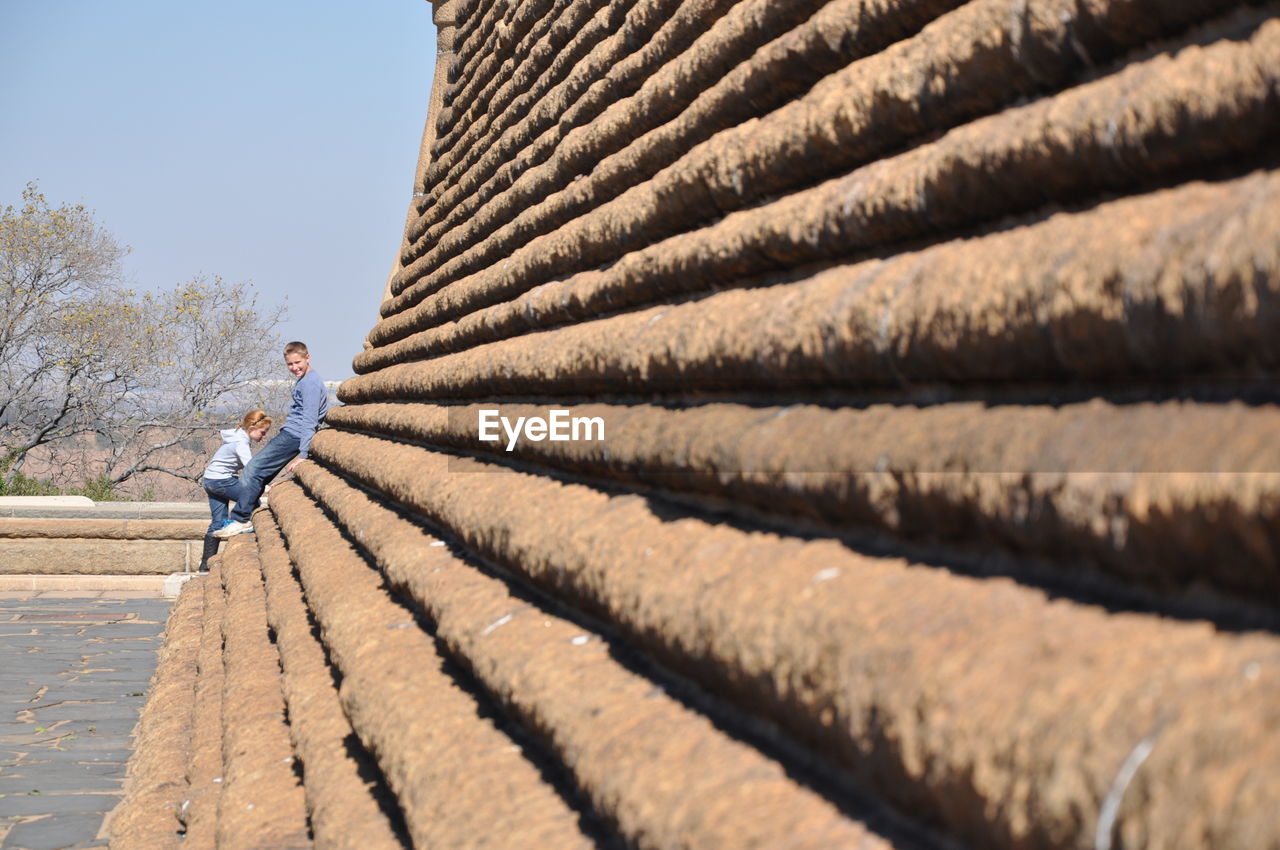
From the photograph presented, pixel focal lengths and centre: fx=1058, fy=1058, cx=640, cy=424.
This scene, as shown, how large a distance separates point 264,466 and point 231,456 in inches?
65.2

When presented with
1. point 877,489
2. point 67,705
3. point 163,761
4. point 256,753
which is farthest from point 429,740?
point 67,705

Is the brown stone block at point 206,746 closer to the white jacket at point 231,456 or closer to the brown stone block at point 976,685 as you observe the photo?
the brown stone block at point 976,685

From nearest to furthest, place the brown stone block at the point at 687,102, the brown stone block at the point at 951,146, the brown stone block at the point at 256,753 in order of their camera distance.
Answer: the brown stone block at the point at 951,146
the brown stone block at the point at 687,102
the brown stone block at the point at 256,753

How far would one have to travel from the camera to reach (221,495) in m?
9.29

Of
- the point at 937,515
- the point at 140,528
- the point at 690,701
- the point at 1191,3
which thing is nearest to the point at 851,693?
the point at 937,515

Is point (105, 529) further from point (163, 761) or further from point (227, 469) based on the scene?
point (163, 761)

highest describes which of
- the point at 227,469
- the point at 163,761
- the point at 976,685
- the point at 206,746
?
the point at 976,685

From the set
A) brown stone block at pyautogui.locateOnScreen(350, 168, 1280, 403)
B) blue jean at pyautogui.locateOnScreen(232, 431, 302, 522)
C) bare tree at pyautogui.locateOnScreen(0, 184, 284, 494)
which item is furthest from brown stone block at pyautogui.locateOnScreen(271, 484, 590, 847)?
bare tree at pyautogui.locateOnScreen(0, 184, 284, 494)

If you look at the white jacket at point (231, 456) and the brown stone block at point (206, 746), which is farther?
the white jacket at point (231, 456)

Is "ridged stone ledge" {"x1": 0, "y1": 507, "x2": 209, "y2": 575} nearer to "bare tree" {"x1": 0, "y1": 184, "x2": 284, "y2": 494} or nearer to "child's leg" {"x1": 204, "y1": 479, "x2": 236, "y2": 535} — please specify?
"child's leg" {"x1": 204, "y1": 479, "x2": 236, "y2": 535}

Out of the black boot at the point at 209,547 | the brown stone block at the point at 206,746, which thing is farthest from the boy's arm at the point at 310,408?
the black boot at the point at 209,547

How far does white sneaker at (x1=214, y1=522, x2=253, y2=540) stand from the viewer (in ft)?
27.2

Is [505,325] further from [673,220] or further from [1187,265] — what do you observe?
[1187,265]

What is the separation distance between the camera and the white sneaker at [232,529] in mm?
8281
